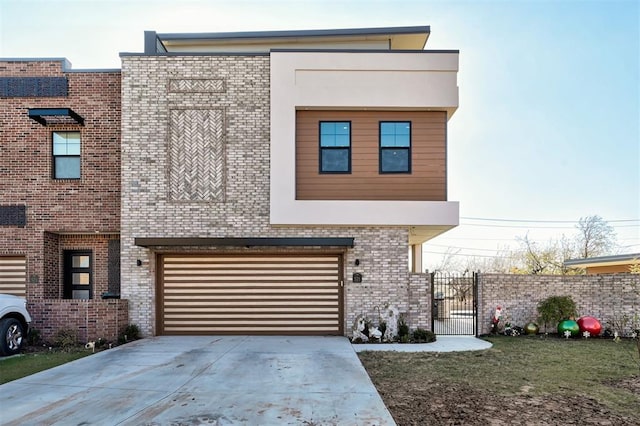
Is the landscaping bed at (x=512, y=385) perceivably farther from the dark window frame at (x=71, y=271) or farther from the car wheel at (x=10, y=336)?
the dark window frame at (x=71, y=271)

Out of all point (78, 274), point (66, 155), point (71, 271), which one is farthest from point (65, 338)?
point (66, 155)

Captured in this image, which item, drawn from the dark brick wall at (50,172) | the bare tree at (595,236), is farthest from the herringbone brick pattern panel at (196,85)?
the bare tree at (595,236)

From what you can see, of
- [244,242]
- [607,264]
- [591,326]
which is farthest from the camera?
[607,264]

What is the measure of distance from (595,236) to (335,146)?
36485mm

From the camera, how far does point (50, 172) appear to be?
11266 mm

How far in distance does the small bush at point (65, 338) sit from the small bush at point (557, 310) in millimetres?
12204

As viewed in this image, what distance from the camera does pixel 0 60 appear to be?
11336 millimetres

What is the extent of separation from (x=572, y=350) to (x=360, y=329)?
4.86 metres

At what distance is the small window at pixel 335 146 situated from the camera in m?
11.0

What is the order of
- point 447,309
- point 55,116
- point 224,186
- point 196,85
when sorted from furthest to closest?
point 447,309, point 55,116, point 196,85, point 224,186

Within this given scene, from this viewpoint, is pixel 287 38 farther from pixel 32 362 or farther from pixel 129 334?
pixel 32 362

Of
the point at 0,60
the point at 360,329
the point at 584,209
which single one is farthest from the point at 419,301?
the point at 584,209

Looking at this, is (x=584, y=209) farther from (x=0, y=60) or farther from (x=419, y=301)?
(x=0, y=60)

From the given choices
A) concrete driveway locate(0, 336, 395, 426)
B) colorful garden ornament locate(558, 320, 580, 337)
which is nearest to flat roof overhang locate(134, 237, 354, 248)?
concrete driveway locate(0, 336, 395, 426)
